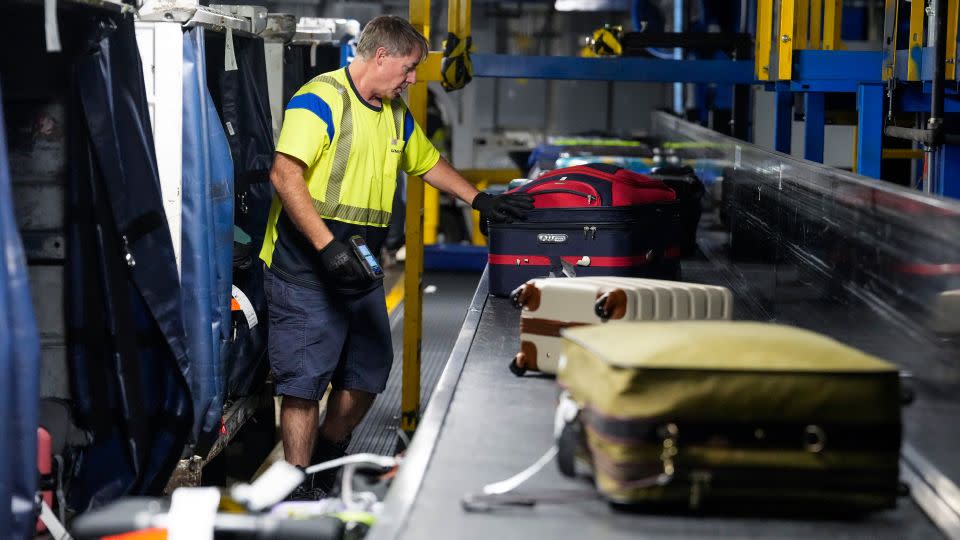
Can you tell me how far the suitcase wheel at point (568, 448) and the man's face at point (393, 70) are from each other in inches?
91.7

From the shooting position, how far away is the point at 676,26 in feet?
36.8

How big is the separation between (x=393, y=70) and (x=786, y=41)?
1811mm

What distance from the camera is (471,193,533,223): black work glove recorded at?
4.05 metres

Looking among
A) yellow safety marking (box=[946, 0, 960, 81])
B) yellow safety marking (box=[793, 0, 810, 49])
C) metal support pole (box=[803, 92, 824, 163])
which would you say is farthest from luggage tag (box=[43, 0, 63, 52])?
metal support pole (box=[803, 92, 824, 163])

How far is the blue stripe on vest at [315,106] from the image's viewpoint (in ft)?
13.0

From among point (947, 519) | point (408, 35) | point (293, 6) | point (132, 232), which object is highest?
point (293, 6)

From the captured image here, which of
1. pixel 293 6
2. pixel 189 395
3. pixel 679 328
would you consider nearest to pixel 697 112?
pixel 293 6

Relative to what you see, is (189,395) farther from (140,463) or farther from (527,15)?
(527,15)

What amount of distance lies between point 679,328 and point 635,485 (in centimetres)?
28

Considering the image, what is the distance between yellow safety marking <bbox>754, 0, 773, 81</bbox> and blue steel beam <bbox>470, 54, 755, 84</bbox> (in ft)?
2.01

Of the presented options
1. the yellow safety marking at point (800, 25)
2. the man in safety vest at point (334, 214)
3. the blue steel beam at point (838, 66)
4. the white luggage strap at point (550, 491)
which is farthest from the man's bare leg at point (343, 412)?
the white luggage strap at point (550, 491)

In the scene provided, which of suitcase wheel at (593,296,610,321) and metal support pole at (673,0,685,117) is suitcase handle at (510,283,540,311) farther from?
metal support pole at (673,0,685,117)

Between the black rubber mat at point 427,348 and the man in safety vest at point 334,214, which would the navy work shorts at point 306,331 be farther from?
the black rubber mat at point 427,348

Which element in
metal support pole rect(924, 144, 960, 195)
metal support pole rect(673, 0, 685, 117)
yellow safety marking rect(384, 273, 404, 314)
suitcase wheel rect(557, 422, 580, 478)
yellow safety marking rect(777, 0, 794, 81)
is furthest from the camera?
metal support pole rect(673, 0, 685, 117)
